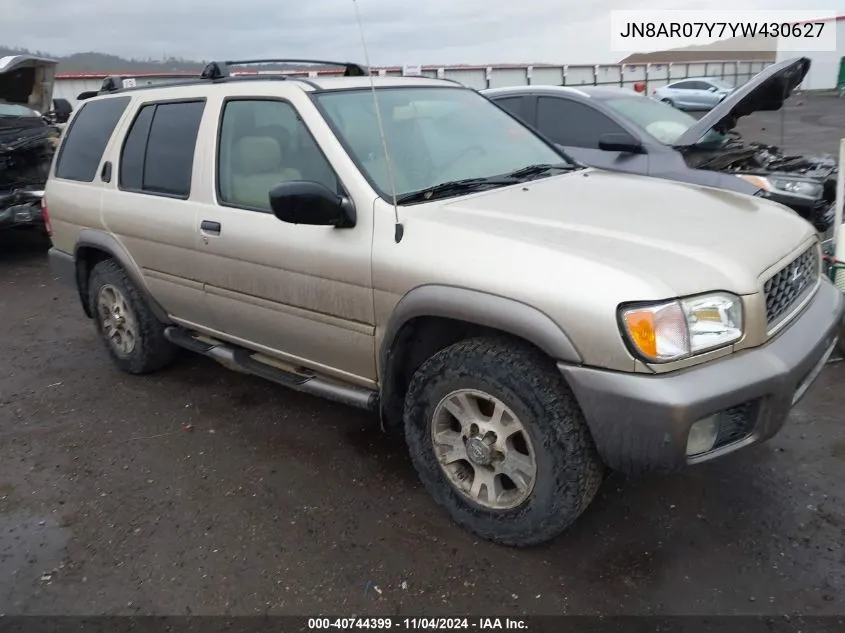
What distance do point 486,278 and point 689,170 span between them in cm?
407

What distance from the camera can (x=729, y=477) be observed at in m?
3.33

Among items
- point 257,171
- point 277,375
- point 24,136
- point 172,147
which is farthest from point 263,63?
point 24,136

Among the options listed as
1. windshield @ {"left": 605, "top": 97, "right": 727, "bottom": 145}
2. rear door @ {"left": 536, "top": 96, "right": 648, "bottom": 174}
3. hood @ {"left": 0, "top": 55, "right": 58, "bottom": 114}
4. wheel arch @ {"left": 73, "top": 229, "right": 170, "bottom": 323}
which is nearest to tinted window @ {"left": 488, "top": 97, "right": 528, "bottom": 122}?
rear door @ {"left": 536, "top": 96, "right": 648, "bottom": 174}

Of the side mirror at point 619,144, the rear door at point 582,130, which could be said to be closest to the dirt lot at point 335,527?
the side mirror at point 619,144

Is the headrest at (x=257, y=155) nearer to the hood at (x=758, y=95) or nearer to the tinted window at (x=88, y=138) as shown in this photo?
the tinted window at (x=88, y=138)

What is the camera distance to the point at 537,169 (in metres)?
3.69

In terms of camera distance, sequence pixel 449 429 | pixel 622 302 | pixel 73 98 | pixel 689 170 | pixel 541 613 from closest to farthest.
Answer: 1. pixel 622 302
2. pixel 541 613
3. pixel 449 429
4. pixel 689 170
5. pixel 73 98

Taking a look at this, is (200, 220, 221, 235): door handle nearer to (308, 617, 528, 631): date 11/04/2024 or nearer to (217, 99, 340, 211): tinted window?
(217, 99, 340, 211): tinted window

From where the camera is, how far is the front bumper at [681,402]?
91.4 inches

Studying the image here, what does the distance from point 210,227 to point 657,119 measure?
4769 mm

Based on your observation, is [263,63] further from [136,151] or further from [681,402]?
[681,402]

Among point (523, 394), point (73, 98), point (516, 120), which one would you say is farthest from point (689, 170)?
point (73, 98)

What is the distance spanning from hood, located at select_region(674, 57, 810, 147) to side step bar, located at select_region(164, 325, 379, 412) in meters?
4.05

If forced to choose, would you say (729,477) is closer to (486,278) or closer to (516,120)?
(486,278)
